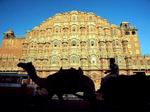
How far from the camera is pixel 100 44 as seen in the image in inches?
1299

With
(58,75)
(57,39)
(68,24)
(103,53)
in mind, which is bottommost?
(58,75)

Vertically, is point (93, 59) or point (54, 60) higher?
point (93, 59)

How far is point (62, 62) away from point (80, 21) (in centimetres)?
1006

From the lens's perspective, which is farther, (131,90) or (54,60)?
(54,60)

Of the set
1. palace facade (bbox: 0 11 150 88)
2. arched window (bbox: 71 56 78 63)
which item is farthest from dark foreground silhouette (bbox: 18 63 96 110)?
arched window (bbox: 71 56 78 63)

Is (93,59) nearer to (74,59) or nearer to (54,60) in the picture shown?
(74,59)

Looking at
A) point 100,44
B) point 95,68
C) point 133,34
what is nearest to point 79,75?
point 95,68

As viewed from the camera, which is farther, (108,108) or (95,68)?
(95,68)

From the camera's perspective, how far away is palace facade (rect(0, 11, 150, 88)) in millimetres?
30794

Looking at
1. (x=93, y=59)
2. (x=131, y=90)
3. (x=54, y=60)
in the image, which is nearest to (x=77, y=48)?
(x=93, y=59)

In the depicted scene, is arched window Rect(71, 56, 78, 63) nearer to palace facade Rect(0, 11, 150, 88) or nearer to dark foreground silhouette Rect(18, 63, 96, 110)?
palace facade Rect(0, 11, 150, 88)

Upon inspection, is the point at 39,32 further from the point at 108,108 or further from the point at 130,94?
the point at 130,94

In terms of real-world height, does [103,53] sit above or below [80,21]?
below

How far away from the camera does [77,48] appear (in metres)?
32.4
